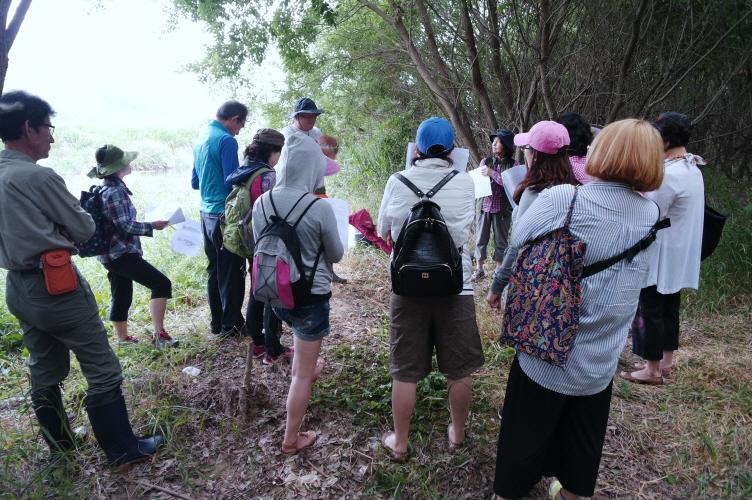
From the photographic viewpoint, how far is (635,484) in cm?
245

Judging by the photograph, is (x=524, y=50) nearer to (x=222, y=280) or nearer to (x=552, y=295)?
(x=222, y=280)

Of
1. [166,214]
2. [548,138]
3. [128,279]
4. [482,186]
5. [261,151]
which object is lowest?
[128,279]

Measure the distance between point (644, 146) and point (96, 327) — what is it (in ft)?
9.00

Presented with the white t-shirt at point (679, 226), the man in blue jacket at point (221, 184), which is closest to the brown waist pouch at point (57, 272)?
the man in blue jacket at point (221, 184)

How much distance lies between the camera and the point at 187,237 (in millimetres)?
3920

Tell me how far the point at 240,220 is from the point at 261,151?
52cm

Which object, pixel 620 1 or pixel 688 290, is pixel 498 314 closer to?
pixel 688 290

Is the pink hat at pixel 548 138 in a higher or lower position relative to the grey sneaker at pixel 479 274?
higher

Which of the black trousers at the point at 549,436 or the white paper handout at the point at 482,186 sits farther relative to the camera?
the white paper handout at the point at 482,186

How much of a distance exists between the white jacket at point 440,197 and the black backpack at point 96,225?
2324mm

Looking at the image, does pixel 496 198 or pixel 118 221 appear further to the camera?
pixel 496 198

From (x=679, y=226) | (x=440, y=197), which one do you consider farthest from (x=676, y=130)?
(x=440, y=197)

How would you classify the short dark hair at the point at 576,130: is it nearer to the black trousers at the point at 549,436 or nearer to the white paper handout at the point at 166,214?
the black trousers at the point at 549,436

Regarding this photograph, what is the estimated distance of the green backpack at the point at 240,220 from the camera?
3205 mm
